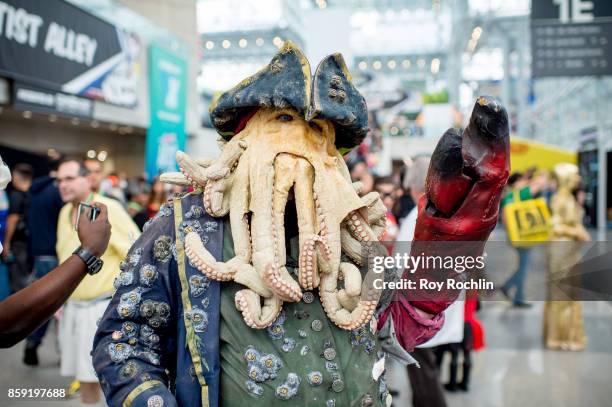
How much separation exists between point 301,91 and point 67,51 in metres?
6.76

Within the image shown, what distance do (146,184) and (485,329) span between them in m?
4.39

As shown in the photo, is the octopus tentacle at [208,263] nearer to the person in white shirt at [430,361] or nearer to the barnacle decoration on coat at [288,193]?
the barnacle decoration on coat at [288,193]

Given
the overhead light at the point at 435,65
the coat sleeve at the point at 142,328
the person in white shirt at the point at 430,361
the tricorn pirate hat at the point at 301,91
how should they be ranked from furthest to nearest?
the overhead light at the point at 435,65, the person in white shirt at the point at 430,361, the tricorn pirate hat at the point at 301,91, the coat sleeve at the point at 142,328

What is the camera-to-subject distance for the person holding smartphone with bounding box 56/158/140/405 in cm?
317

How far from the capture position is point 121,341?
135cm

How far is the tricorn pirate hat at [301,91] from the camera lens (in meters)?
1.42

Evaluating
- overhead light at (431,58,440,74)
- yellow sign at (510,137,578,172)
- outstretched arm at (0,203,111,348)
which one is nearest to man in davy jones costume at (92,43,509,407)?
outstretched arm at (0,203,111,348)

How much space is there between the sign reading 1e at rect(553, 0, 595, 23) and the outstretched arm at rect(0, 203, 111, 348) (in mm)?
6927

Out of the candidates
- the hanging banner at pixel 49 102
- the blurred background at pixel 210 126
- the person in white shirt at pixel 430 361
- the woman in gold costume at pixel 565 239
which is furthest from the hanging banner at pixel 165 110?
the person in white shirt at pixel 430 361

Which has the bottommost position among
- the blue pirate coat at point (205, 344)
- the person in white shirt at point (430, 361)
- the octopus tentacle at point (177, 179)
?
the person in white shirt at point (430, 361)

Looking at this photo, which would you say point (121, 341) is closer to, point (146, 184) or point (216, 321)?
point (216, 321)

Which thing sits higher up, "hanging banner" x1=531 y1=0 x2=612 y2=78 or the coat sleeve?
"hanging banner" x1=531 y1=0 x2=612 y2=78

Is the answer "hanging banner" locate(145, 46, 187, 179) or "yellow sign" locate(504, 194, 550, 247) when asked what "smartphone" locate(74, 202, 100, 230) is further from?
"hanging banner" locate(145, 46, 187, 179)

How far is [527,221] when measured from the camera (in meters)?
5.98
